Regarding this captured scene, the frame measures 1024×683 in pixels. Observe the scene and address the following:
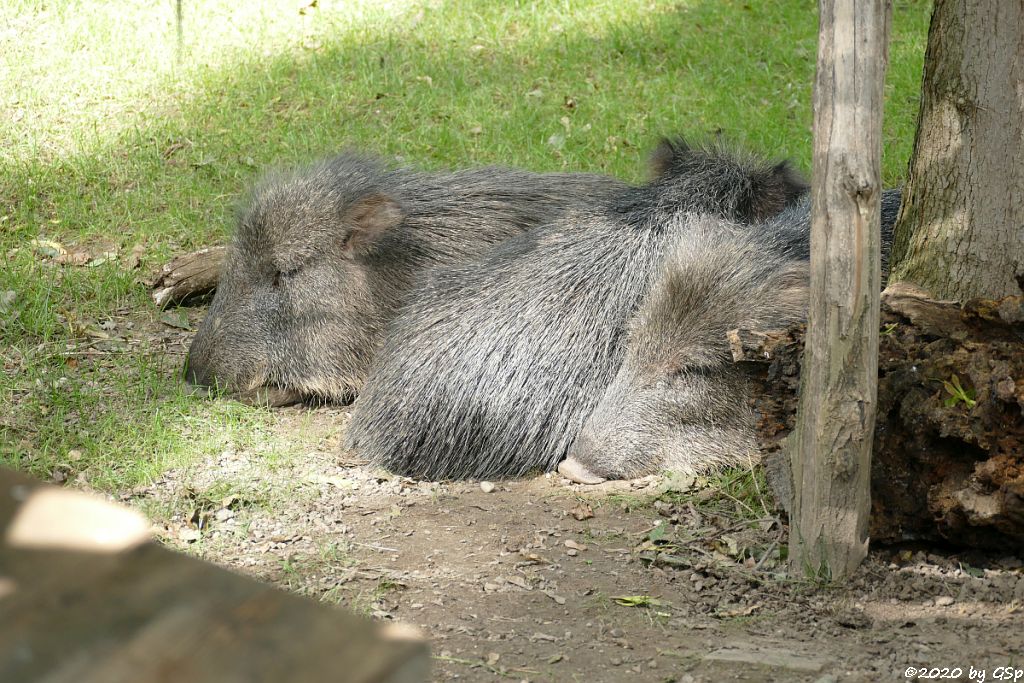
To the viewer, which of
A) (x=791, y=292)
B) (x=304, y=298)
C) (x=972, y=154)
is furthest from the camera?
(x=304, y=298)

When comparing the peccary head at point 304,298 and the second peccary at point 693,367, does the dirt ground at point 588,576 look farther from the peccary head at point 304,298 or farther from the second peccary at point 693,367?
the peccary head at point 304,298

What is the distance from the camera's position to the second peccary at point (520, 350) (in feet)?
15.1

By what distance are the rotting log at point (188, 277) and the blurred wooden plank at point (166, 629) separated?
4847mm

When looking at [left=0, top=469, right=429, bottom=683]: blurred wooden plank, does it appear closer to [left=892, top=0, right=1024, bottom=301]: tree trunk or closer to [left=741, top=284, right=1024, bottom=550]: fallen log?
[left=741, top=284, right=1024, bottom=550]: fallen log

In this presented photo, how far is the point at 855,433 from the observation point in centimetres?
311

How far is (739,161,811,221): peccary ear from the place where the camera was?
5070 mm

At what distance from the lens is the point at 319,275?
530 cm

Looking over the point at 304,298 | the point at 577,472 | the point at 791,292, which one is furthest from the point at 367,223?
the point at 791,292

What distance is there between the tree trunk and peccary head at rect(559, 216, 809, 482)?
0.57 m

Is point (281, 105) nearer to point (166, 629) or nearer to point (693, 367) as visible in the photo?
point (693, 367)

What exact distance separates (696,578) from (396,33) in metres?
6.68

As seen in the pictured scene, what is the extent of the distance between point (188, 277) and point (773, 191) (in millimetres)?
3206

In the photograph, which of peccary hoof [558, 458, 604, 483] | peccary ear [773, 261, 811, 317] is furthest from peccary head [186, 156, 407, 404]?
peccary ear [773, 261, 811, 317]

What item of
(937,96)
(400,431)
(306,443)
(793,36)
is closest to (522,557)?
(400,431)
